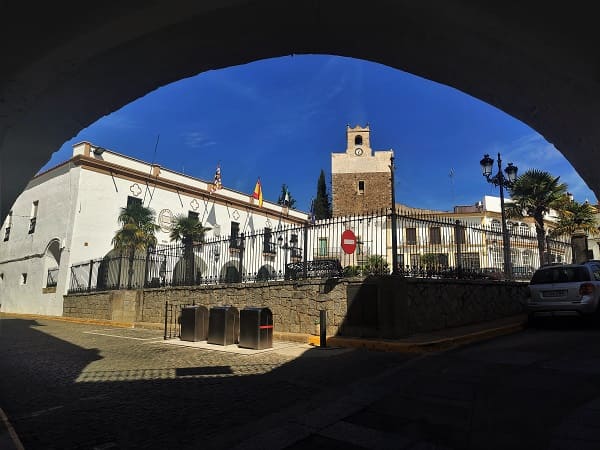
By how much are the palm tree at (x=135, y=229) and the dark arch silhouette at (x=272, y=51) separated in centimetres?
2051

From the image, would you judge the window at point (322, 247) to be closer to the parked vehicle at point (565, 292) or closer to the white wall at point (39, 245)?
the parked vehicle at point (565, 292)

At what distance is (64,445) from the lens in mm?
3707

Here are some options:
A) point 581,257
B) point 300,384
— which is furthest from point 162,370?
point 581,257

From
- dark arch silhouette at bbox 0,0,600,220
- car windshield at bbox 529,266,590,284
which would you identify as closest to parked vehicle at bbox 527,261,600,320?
car windshield at bbox 529,266,590,284

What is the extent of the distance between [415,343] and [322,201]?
180ft

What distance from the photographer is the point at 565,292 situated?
1019cm

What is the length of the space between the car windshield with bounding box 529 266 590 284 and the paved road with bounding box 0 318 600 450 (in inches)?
96.6

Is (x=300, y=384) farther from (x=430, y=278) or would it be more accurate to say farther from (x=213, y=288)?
(x=213, y=288)

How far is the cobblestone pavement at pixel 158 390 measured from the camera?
13.0ft

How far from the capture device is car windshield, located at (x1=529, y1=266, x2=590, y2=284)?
10.2 metres

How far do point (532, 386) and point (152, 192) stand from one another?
24.8m

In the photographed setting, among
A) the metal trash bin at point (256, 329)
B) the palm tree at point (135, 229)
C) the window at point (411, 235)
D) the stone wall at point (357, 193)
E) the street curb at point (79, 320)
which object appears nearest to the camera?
the metal trash bin at point (256, 329)

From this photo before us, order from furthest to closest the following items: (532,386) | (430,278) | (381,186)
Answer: (381,186) < (430,278) < (532,386)

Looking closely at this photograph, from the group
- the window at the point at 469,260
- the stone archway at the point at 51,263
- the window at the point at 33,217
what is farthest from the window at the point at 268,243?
the window at the point at 33,217
